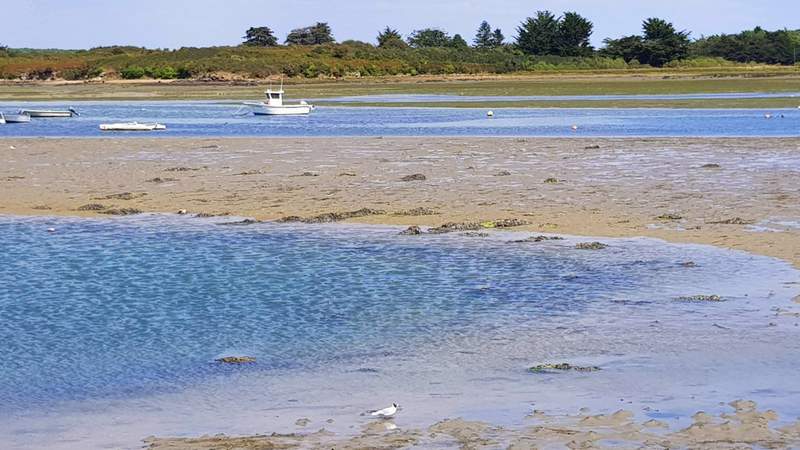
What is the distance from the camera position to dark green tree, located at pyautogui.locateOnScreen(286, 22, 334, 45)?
150625 mm

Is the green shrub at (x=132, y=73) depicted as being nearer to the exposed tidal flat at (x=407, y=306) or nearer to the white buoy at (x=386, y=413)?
the exposed tidal flat at (x=407, y=306)

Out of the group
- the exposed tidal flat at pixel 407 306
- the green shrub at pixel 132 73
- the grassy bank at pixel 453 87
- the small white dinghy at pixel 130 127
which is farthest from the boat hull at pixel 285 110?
the green shrub at pixel 132 73

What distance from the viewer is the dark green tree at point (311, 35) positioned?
151 m

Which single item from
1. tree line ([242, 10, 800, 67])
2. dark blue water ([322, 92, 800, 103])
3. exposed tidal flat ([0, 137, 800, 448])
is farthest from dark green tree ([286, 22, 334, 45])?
exposed tidal flat ([0, 137, 800, 448])

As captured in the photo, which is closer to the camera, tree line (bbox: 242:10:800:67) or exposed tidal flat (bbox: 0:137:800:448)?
exposed tidal flat (bbox: 0:137:800:448)

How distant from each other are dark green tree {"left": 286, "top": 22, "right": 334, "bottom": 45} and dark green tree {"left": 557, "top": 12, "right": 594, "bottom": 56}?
1146 inches

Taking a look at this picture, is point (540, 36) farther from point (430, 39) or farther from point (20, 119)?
point (20, 119)

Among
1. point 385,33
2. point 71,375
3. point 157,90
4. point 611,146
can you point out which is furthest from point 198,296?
point 385,33

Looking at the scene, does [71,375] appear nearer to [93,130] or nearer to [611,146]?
[611,146]

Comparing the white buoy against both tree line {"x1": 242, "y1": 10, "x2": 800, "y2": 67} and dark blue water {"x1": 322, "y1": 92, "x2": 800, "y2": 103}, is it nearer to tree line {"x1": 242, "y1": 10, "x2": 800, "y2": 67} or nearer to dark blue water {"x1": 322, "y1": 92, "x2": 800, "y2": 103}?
dark blue water {"x1": 322, "y1": 92, "x2": 800, "y2": 103}

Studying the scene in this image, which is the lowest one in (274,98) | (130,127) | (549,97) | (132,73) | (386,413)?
(132,73)

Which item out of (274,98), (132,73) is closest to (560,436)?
(274,98)

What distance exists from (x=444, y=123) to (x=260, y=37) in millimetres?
103431

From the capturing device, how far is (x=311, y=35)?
15138 cm
